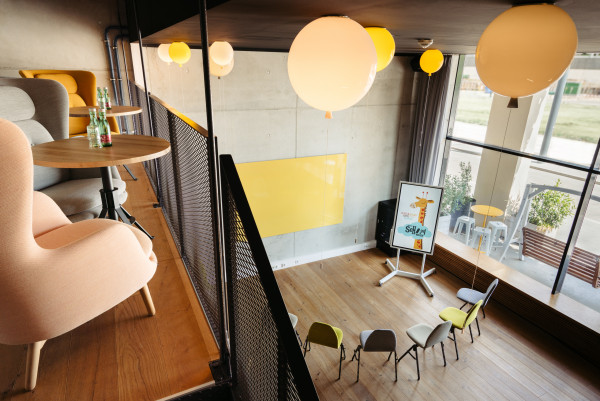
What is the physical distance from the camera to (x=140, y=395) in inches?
54.4

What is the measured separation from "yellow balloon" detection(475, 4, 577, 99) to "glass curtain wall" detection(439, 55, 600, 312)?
15.8 feet

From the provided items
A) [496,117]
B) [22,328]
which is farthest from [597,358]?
[22,328]

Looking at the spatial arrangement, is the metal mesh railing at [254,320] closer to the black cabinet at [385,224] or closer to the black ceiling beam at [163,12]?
the black ceiling beam at [163,12]

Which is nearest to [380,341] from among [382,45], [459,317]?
[459,317]

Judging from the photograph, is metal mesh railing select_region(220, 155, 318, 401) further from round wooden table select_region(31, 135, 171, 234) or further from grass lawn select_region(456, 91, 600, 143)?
grass lawn select_region(456, 91, 600, 143)

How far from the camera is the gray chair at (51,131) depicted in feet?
7.54

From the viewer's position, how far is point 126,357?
1555 mm

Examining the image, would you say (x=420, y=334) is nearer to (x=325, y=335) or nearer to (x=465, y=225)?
(x=325, y=335)

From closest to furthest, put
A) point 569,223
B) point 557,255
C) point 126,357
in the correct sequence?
point 126,357
point 569,223
point 557,255

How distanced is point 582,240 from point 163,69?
6.78 meters

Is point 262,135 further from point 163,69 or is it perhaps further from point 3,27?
point 3,27

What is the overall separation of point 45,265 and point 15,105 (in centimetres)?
200

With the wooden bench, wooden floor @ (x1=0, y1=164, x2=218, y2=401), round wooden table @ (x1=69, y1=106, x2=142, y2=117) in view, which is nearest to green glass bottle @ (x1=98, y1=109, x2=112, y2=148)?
wooden floor @ (x1=0, y1=164, x2=218, y2=401)

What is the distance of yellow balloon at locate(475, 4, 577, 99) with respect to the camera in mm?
994
